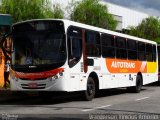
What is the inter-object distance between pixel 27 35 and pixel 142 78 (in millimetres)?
10141

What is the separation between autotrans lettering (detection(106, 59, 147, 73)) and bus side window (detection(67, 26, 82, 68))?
10.1 ft

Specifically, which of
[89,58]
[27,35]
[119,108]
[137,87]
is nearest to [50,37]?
[27,35]

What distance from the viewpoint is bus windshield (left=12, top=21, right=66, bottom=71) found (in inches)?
683

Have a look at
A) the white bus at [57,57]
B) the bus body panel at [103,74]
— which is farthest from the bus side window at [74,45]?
the bus body panel at [103,74]

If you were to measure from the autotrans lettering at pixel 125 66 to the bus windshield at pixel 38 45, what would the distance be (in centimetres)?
427

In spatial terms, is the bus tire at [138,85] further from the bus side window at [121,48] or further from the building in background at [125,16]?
the building in background at [125,16]

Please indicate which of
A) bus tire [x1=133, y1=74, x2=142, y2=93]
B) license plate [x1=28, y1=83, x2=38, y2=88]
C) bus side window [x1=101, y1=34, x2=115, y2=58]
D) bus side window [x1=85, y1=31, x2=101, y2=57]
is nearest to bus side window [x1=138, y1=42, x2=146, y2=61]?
bus tire [x1=133, y1=74, x2=142, y2=93]

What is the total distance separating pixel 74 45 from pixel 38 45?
4.60 ft

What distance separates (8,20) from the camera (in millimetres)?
21500

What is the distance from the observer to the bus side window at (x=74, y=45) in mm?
17672

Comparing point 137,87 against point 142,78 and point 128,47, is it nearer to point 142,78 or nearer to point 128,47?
point 142,78

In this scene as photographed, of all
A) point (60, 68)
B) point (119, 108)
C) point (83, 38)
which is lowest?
point (119, 108)

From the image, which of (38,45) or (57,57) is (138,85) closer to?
(57,57)

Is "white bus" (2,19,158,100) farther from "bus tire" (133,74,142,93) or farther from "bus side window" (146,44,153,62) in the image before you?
"bus side window" (146,44,153,62)
